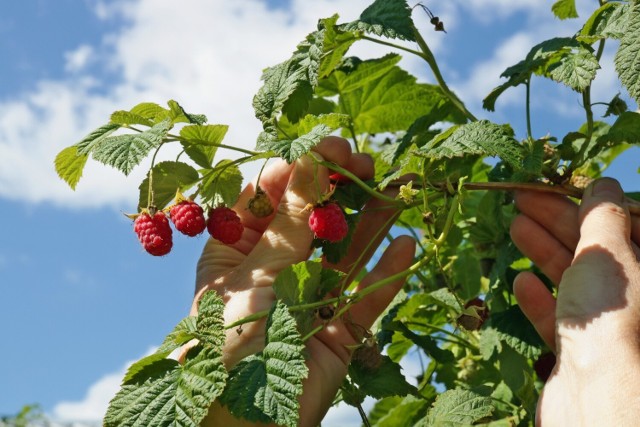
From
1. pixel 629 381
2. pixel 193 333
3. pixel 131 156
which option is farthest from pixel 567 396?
pixel 131 156

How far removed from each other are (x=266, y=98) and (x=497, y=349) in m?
1.09

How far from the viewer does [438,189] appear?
7.04 ft

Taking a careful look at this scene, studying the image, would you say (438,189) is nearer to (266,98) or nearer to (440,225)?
(440,225)

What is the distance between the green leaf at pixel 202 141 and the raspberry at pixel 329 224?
0.99ft

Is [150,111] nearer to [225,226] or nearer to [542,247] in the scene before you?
[225,226]

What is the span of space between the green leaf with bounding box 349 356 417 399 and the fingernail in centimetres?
70

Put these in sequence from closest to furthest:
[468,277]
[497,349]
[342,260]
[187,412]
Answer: [187,412]
[342,260]
[497,349]
[468,277]

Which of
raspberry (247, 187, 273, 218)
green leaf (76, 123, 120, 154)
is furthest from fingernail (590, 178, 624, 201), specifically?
green leaf (76, 123, 120, 154)

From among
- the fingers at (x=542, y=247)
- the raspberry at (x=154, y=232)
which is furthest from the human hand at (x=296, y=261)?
the fingers at (x=542, y=247)

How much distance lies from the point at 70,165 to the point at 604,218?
1.33 m

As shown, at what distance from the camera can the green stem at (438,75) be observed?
239cm

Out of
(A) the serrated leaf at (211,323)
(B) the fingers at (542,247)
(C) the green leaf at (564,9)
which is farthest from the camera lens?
(C) the green leaf at (564,9)

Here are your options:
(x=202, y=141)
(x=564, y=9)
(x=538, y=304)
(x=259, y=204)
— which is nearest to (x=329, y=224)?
(x=259, y=204)

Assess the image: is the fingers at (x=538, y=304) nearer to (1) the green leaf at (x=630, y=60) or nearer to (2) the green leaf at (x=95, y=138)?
(1) the green leaf at (x=630, y=60)
